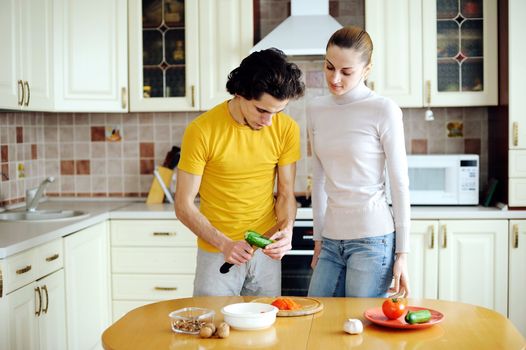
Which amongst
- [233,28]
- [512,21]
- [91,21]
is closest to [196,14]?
[233,28]

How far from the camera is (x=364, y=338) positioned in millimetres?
1920

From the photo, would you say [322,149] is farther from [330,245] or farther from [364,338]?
[364,338]

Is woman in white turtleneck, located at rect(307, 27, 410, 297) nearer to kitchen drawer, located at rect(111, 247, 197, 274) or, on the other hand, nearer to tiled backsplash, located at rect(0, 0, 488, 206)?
kitchen drawer, located at rect(111, 247, 197, 274)

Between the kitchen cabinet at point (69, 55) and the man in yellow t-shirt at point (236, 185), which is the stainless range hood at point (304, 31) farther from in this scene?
the man in yellow t-shirt at point (236, 185)

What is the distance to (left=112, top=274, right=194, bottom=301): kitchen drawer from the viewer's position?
4.04 m

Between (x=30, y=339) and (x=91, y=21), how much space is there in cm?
183

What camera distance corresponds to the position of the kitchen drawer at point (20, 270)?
9.27 ft

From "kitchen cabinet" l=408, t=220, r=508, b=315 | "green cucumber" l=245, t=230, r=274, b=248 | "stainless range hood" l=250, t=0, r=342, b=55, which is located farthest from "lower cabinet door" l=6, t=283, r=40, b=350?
"kitchen cabinet" l=408, t=220, r=508, b=315

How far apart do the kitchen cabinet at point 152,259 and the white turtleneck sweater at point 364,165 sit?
1.63m

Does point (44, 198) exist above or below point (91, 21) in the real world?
below

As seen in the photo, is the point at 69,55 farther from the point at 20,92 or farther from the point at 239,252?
the point at 239,252

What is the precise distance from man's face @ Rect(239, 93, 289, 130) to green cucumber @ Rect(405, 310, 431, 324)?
760 mm

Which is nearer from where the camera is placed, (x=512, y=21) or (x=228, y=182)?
(x=228, y=182)

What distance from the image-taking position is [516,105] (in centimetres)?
388
